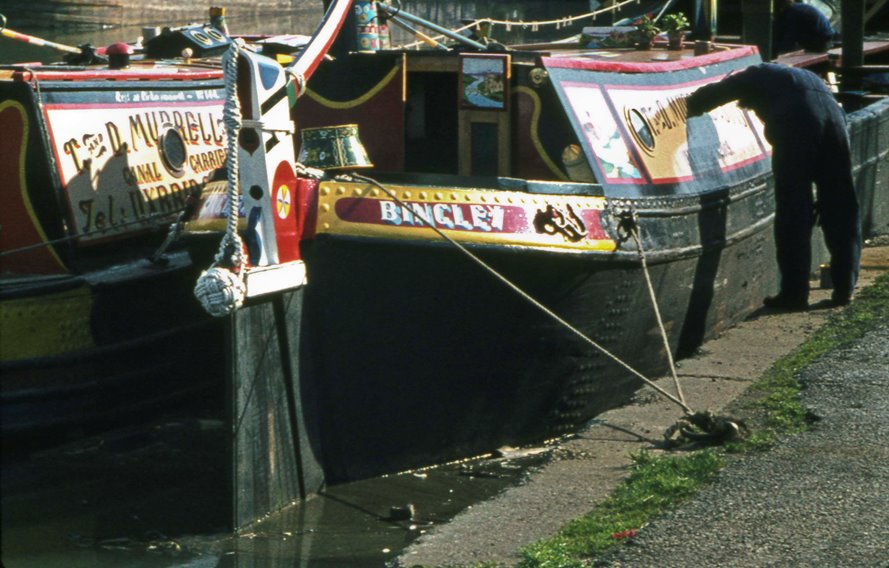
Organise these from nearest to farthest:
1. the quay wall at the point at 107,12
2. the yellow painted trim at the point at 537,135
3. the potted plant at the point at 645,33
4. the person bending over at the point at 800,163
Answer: the yellow painted trim at the point at 537,135 → the person bending over at the point at 800,163 → the potted plant at the point at 645,33 → the quay wall at the point at 107,12

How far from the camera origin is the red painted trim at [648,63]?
8422 mm

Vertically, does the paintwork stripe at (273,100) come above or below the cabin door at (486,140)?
above

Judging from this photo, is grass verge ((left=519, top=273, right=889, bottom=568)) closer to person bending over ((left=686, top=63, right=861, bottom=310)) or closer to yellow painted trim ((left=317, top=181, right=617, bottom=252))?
person bending over ((left=686, top=63, right=861, bottom=310))

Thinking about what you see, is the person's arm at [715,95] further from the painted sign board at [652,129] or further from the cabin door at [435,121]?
the cabin door at [435,121]

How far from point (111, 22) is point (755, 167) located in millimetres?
28434

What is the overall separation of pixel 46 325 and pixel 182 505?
146 centimetres

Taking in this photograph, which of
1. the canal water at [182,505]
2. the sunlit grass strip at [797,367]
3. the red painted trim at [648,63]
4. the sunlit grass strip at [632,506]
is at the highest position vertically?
the red painted trim at [648,63]

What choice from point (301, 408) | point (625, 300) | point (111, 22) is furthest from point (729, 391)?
point (111, 22)

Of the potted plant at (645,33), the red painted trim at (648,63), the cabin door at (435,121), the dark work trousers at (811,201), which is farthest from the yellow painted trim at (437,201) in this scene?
the potted plant at (645,33)

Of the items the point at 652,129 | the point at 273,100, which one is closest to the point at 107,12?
the point at 652,129

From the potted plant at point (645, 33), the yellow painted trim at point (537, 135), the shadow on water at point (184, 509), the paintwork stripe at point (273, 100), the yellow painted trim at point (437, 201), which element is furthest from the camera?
the potted plant at point (645, 33)

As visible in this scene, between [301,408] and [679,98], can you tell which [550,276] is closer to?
[301,408]

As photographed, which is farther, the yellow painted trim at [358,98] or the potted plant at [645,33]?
the potted plant at [645,33]

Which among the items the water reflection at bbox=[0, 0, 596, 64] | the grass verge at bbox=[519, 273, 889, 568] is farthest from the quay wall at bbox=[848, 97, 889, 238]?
the water reflection at bbox=[0, 0, 596, 64]
